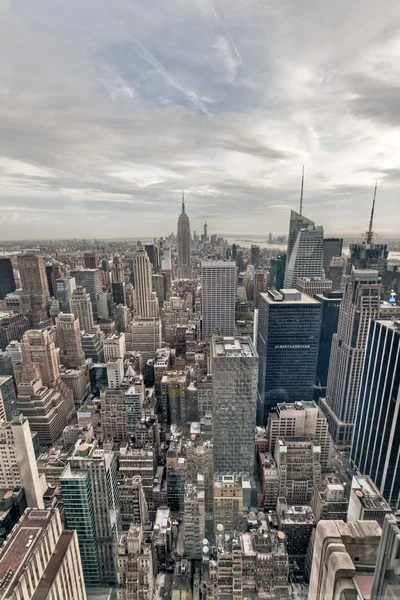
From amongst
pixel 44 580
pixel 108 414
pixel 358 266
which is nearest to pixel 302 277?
pixel 358 266

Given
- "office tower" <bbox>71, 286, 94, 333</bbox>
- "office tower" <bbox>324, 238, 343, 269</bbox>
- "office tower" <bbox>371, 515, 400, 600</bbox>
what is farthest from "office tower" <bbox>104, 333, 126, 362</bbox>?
"office tower" <bbox>371, 515, 400, 600</bbox>

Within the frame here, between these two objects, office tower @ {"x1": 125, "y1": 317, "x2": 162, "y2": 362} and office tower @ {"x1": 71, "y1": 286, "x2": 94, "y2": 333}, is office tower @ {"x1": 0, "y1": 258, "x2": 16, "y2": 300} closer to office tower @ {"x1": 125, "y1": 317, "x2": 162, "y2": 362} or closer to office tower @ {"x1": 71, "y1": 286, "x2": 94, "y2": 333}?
office tower @ {"x1": 71, "y1": 286, "x2": 94, "y2": 333}

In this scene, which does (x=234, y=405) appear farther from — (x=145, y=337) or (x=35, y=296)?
(x=35, y=296)

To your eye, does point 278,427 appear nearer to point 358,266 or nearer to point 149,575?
point 149,575

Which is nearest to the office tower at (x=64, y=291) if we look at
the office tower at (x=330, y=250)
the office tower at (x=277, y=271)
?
the office tower at (x=277, y=271)

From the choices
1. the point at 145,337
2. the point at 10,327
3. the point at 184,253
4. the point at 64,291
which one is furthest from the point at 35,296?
the point at 184,253
